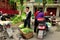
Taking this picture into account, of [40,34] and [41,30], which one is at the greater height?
[41,30]

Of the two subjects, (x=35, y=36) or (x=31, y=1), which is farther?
(x=31, y=1)

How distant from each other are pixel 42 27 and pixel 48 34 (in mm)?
1321

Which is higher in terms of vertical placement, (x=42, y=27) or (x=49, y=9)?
(x=42, y=27)

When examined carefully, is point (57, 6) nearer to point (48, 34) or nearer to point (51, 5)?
point (51, 5)

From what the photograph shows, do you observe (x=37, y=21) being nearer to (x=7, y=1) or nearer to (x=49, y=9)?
(x=7, y=1)

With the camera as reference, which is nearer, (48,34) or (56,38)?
(56,38)

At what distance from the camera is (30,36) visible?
11.0 m

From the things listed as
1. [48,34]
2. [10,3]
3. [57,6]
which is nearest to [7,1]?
[10,3]

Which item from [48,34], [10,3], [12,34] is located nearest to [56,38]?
[48,34]

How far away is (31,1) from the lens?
42.4 m

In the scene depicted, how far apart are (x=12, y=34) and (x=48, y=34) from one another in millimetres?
2254

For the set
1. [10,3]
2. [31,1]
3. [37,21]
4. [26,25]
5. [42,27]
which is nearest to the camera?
[42,27]

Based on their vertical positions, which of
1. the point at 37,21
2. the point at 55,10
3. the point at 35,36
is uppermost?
the point at 37,21

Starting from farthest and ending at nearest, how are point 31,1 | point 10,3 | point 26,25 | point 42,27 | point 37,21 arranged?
point 31,1, point 10,3, point 26,25, point 37,21, point 42,27
